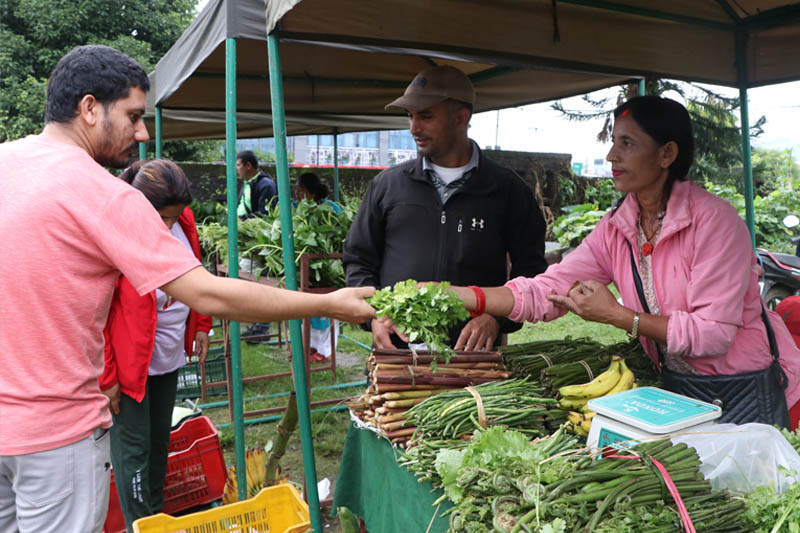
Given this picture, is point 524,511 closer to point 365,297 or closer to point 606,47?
point 365,297

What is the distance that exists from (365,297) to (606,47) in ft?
8.13

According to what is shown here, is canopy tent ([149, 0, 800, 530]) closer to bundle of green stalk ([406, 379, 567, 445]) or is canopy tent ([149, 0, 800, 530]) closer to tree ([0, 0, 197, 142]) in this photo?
bundle of green stalk ([406, 379, 567, 445])

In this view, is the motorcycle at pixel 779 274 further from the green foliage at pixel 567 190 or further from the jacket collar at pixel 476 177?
A: the green foliage at pixel 567 190

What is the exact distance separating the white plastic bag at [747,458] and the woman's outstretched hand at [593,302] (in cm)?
87

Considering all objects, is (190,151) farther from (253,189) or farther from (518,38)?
(518,38)

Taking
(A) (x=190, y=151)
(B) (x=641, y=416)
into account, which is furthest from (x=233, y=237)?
(A) (x=190, y=151)

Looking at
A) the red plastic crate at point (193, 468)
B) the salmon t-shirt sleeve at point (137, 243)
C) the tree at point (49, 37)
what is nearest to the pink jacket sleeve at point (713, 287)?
the salmon t-shirt sleeve at point (137, 243)

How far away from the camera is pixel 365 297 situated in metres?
2.54

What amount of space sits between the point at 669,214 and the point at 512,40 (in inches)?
62.7

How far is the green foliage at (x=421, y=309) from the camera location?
2371mm

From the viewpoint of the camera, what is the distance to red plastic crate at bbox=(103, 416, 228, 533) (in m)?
4.03

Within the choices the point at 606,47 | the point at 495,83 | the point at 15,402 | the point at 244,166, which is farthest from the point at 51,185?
the point at 244,166

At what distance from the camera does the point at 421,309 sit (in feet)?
7.86

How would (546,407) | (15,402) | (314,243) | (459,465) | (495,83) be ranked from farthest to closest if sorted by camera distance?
(495,83)
(314,243)
(546,407)
(15,402)
(459,465)
